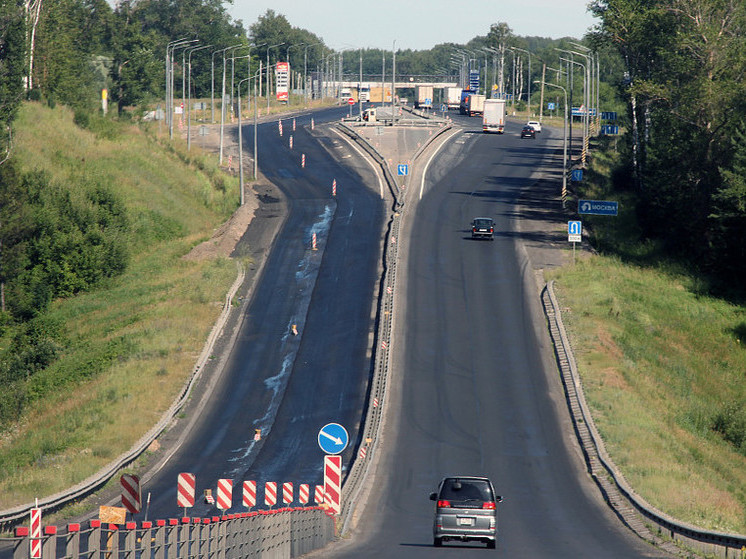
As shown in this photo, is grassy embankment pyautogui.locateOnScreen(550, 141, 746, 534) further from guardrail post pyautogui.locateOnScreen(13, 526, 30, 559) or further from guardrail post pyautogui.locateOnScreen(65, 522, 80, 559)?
guardrail post pyautogui.locateOnScreen(13, 526, 30, 559)

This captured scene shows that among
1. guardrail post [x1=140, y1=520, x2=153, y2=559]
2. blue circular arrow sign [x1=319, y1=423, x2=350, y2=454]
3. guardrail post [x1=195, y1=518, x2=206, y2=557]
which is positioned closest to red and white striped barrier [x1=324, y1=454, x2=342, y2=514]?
blue circular arrow sign [x1=319, y1=423, x2=350, y2=454]

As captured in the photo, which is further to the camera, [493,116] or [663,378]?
[493,116]

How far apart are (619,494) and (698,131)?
43.8 meters

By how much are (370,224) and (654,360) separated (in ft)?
97.4

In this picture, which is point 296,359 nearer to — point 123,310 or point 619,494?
point 123,310

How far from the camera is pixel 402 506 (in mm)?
35031

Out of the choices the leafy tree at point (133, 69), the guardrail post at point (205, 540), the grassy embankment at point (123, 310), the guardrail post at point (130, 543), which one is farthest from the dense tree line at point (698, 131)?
the leafy tree at point (133, 69)

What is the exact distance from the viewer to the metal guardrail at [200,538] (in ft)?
43.9

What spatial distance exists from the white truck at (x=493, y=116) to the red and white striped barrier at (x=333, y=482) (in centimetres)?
10341

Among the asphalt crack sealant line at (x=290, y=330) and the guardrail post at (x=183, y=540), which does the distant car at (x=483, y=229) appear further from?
the guardrail post at (x=183, y=540)

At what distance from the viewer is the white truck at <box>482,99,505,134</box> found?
129 meters

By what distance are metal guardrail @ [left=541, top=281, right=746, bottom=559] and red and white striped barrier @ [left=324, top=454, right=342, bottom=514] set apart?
30.1 ft

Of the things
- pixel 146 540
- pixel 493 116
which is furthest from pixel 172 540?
pixel 493 116

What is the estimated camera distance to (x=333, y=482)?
28672mm
